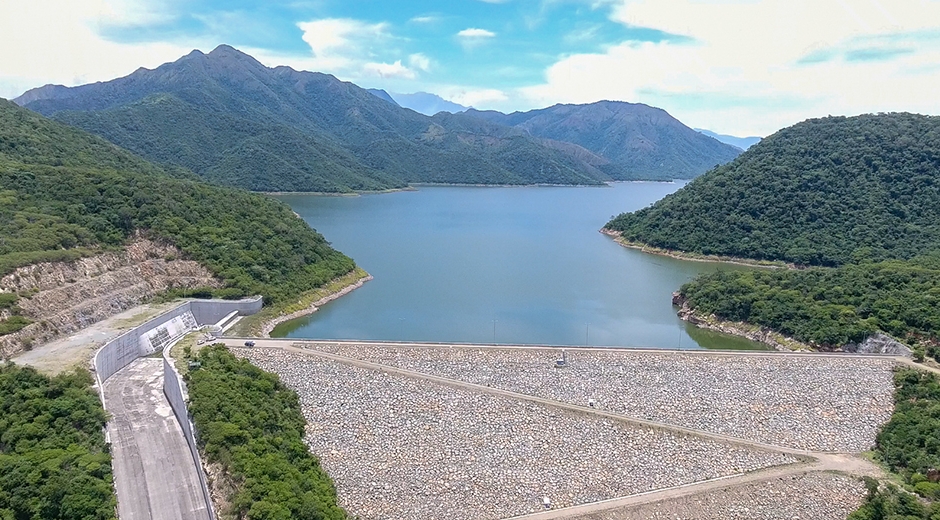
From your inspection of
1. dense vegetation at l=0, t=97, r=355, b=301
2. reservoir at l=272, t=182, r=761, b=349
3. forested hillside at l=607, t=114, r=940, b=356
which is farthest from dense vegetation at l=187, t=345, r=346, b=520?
forested hillside at l=607, t=114, r=940, b=356

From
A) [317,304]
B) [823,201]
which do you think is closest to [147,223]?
[317,304]

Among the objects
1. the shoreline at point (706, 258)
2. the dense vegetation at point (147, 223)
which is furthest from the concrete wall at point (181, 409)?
the shoreline at point (706, 258)

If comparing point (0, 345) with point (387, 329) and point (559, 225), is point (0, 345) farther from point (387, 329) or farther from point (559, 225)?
point (559, 225)

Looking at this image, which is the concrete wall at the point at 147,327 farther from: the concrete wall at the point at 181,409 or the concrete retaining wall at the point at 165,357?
the concrete wall at the point at 181,409

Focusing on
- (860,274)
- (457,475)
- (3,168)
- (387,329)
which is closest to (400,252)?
(387,329)

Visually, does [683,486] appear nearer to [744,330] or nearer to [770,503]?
[770,503]

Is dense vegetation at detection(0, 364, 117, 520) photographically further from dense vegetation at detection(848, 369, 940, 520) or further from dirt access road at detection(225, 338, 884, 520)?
dense vegetation at detection(848, 369, 940, 520)
